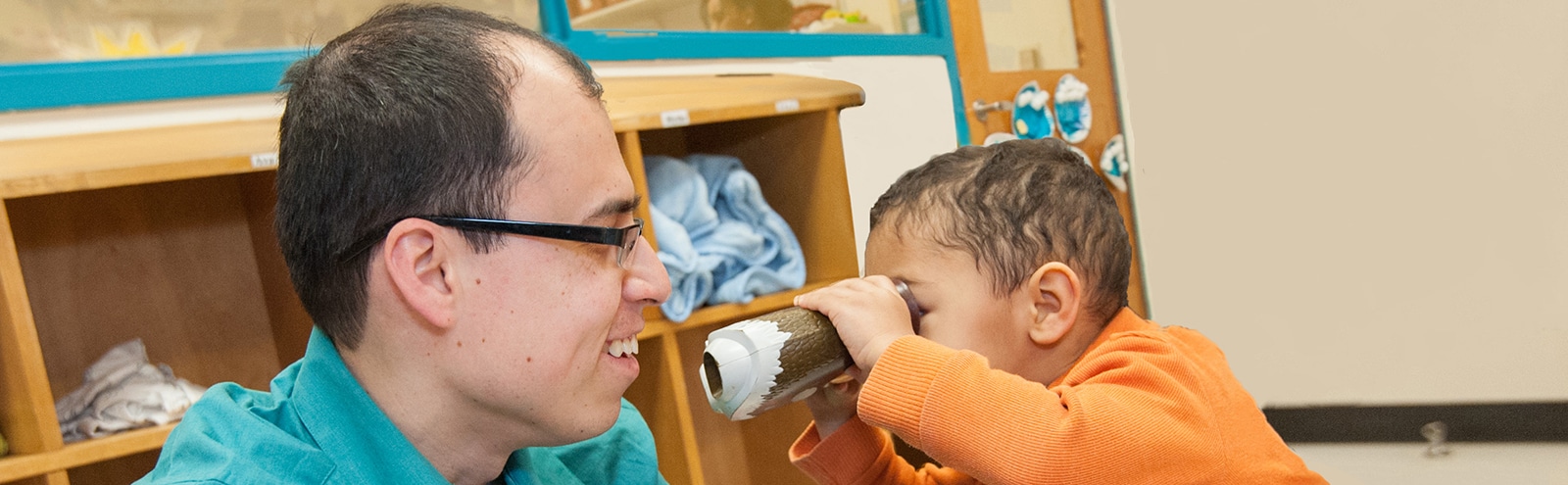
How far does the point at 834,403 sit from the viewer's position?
1.40 m

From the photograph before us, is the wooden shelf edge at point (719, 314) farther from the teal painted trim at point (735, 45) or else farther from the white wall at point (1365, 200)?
the white wall at point (1365, 200)

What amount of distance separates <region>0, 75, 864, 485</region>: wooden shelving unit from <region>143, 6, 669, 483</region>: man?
22.7 inches

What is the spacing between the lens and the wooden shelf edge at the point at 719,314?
179 cm

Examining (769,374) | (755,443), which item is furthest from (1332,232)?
(769,374)

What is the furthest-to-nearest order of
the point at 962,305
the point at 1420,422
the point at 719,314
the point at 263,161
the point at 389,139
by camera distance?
the point at 1420,422
the point at 719,314
the point at 263,161
the point at 962,305
the point at 389,139

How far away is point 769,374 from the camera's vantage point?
1.13m

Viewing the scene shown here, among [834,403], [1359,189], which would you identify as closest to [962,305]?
[834,403]

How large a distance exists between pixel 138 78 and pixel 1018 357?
143 cm

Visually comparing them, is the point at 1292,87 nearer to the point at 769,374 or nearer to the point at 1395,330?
the point at 1395,330

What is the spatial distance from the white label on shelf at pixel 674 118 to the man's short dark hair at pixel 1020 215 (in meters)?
0.46

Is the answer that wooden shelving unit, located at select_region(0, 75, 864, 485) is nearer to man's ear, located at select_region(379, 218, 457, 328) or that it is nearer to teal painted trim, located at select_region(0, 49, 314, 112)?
teal painted trim, located at select_region(0, 49, 314, 112)

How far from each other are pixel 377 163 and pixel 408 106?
2.1 inches

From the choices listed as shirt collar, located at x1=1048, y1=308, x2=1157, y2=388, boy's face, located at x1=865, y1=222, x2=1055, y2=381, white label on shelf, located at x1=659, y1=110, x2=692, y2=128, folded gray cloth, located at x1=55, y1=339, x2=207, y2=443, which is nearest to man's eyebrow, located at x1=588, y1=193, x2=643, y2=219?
boy's face, located at x1=865, y1=222, x2=1055, y2=381

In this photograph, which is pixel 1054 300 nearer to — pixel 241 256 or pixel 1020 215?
pixel 1020 215
